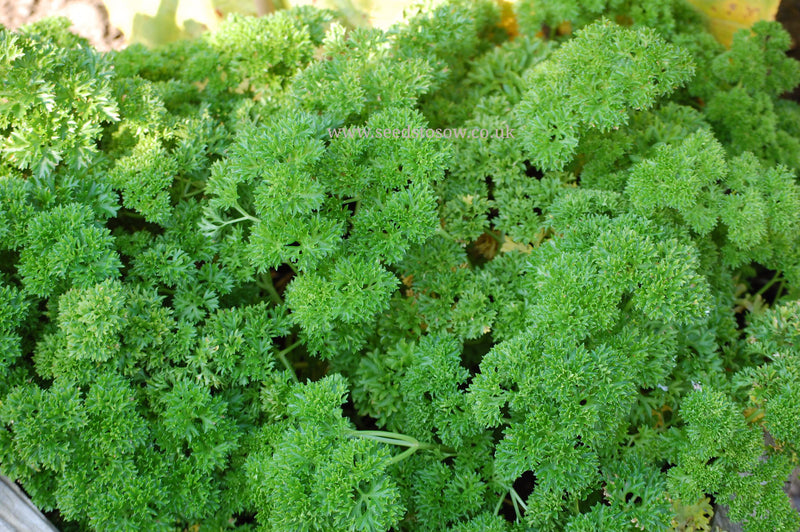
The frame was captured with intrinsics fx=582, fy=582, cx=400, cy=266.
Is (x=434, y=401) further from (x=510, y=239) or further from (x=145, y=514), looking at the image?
(x=145, y=514)

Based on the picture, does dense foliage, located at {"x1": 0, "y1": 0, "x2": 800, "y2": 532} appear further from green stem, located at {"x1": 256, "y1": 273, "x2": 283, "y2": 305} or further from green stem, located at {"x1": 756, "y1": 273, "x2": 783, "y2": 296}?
green stem, located at {"x1": 756, "y1": 273, "x2": 783, "y2": 296}

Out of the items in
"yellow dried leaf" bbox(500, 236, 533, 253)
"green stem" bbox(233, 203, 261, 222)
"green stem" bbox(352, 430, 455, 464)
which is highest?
"green stem" bbox(233, 203, 261, 222)

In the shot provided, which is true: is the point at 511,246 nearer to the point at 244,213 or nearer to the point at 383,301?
the point at 383,301

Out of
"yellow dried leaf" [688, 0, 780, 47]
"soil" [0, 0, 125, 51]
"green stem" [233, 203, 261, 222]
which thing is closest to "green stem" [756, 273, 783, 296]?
"yellow dried leaf" [688, 0, 780, 47]

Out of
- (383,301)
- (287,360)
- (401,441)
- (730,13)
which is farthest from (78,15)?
(730,13)

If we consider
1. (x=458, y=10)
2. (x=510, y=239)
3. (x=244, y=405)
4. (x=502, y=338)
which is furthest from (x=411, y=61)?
(x=244, y=405)

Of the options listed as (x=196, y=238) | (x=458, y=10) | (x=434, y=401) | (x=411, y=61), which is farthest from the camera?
(x=458, y=10)
